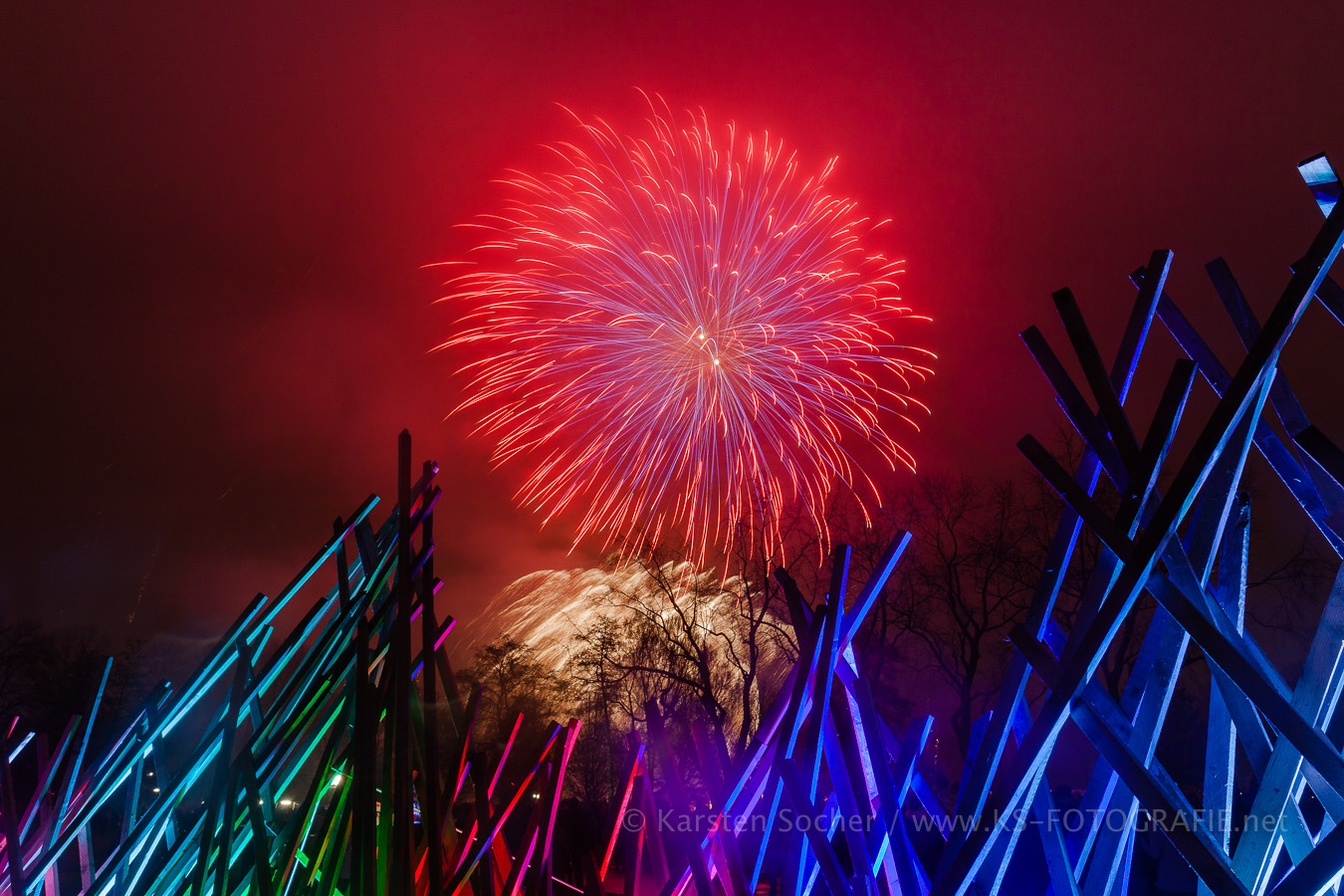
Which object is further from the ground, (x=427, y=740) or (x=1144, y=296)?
(x=1144, y=296)

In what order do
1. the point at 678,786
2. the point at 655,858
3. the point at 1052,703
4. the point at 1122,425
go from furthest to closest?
the point at 655,858, the point at 678,786, the point at 1122,425, the point at 1052,703

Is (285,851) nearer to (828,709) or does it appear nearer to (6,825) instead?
(6,825)

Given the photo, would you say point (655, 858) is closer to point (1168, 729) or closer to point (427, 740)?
point (427, 740)

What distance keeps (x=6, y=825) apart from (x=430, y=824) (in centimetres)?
157

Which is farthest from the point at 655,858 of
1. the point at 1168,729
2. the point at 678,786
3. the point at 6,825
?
the point at 1168,729

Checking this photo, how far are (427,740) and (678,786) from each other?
0.88 m

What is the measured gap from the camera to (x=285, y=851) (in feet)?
8.75

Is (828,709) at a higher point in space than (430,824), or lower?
higher

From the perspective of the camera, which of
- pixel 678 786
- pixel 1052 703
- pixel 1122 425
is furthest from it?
pixel 678 786

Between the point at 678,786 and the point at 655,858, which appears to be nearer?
the point at 678,786

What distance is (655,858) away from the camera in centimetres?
318

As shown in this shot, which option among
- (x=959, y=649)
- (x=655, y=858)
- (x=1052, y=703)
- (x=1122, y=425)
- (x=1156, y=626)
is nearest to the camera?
(x=1052, y=703)

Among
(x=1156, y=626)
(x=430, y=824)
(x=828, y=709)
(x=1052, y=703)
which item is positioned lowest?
(x=430, y=824)

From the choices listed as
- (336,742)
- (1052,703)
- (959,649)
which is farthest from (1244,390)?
(959,649)
